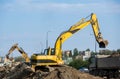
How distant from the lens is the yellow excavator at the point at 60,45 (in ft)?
124

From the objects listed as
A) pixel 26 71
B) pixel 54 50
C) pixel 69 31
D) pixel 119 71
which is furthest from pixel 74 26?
pixel 119 71

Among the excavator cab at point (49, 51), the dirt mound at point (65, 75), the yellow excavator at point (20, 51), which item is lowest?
the dirt mound at point (65, 75)

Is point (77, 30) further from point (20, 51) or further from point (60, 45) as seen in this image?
point (20, 51)

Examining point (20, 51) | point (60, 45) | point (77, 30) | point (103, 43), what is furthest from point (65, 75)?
point (20, 51)

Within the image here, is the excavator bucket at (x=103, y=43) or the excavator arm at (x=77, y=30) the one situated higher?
the excavator arm at (x=77, y=30)

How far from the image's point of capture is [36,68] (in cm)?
3912

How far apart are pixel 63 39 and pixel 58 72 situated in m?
9.78

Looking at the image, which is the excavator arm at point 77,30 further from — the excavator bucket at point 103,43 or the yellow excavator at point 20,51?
the yellow excavator at point 20,51

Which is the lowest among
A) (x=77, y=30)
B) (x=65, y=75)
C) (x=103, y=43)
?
(x=65, y=75)

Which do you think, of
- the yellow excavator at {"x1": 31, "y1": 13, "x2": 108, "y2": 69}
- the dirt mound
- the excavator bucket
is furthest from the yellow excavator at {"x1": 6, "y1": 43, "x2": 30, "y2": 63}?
the dirt mound

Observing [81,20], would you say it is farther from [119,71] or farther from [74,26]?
[119,71]

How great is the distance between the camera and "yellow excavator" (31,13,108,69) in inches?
1494

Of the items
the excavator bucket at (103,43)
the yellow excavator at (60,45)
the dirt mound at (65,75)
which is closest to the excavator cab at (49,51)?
the yellow excavator at (60,45)

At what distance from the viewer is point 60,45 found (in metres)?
39.1
